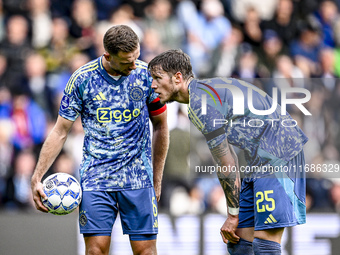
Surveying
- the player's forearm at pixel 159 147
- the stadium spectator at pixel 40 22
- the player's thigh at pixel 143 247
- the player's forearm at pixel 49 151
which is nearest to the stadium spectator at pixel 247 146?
the player's forearm at pixel 159 147

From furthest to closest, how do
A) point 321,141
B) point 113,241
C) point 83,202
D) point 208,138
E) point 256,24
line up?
point 256,24, point 321,141, point 113,241, point 83,202, point 208,138

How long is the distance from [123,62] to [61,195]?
1.15 m

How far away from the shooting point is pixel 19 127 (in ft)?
24.4

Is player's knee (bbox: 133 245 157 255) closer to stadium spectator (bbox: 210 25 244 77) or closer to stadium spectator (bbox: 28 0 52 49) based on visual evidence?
stadium spectator (bbox: 210 25 244 77)

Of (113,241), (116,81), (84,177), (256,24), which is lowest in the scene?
(113,241)

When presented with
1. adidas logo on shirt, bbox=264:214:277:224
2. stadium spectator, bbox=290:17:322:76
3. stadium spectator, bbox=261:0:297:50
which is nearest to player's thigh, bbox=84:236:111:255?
adidas logo on shirt, bbox=264:214:277:224

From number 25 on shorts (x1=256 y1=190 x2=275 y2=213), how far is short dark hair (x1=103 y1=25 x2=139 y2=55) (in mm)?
1467

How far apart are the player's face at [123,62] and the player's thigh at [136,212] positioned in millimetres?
961

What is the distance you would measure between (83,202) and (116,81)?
1.00 m

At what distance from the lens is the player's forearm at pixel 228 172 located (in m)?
4.25

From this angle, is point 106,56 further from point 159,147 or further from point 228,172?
point 228,172

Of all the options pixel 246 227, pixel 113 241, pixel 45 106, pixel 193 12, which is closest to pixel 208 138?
pixel 246 227

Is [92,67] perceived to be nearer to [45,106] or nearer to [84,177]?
[84,177]

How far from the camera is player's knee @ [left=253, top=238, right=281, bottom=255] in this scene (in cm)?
429
